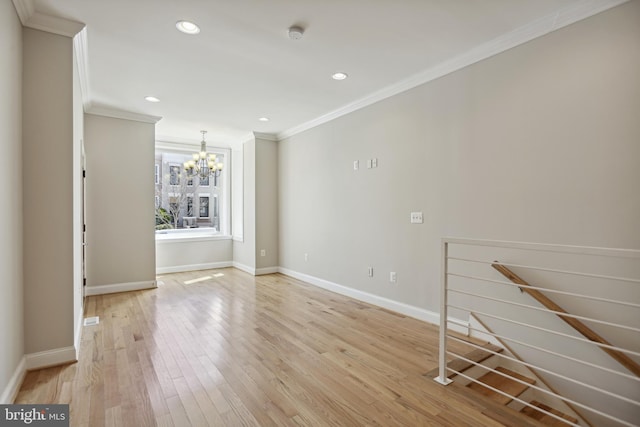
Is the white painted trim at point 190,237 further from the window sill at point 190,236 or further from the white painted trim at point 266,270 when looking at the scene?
the white painted trim at point 266,270

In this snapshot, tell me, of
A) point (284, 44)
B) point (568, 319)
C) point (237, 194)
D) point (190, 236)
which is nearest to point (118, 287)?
point (190, 236)

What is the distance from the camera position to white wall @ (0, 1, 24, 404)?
6.76 ft

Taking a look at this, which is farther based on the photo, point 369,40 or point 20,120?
point 369,40

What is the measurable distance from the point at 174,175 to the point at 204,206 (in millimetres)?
900

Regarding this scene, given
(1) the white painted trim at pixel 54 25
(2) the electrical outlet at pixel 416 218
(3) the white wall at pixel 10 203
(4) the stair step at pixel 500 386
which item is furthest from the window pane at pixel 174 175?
(4) the stair step at pixel 500 386

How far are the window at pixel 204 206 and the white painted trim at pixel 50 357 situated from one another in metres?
4.73

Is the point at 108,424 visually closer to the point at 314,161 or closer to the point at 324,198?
the point at 324,198

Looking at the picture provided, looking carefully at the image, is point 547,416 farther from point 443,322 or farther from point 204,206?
point 204,206

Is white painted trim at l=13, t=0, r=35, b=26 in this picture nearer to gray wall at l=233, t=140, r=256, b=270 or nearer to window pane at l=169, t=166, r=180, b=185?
gray wall at l=233, t=140, r=256, b=270

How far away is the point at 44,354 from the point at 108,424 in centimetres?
118

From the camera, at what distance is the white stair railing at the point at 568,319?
2.22 m

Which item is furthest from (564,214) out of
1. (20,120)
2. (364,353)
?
(20,120)

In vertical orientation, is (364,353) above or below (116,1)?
below

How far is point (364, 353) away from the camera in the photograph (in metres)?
2.89
